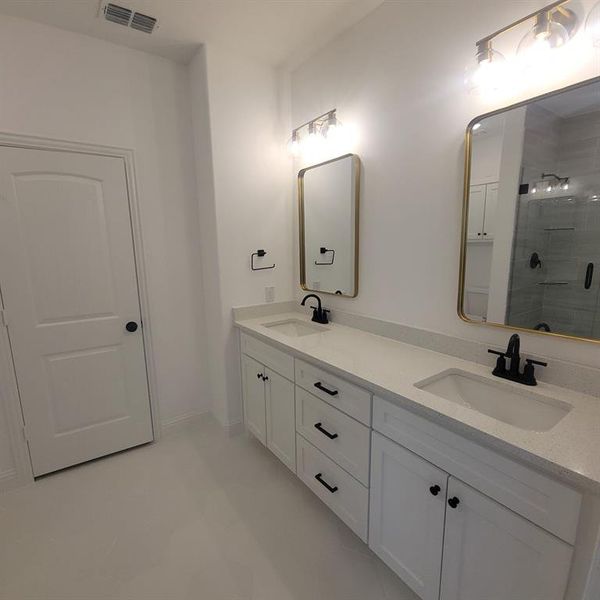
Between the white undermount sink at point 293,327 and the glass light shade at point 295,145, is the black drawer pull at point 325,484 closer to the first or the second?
the white undermount sink at point 293,327

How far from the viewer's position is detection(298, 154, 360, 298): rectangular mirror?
2.05m

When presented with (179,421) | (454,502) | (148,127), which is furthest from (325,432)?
(148,127)

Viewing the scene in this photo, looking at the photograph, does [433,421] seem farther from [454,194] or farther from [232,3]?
[232,3]

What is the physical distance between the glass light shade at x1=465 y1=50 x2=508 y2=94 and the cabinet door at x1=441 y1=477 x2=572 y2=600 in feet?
4.94

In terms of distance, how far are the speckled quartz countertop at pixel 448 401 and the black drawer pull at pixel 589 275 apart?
393 millimetres

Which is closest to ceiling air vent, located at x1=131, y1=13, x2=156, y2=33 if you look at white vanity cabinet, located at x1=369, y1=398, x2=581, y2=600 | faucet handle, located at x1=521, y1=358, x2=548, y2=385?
white vanity cabinet, located at x1=369, y1=398, x2=581, y2=600

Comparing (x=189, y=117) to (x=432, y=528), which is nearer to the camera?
(x=432, y=528)

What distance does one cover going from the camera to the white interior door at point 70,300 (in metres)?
1.90

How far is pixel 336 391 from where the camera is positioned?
1.51 meters

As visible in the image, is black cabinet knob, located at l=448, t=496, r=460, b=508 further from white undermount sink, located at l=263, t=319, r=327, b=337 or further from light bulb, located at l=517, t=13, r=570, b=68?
light bulb, located at l=517, t=13, r=570, b=68

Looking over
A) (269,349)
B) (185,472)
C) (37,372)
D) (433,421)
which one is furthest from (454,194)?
(37,372)

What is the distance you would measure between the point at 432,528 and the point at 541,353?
0.79 m

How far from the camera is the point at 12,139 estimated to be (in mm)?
1813

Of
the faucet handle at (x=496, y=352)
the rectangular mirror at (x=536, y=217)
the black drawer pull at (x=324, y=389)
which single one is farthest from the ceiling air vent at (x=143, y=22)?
the faucet handle at (x=496, y=352)
